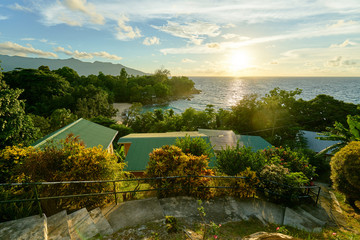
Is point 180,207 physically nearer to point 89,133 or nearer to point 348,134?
point 89,133

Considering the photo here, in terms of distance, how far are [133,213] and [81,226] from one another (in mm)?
1410

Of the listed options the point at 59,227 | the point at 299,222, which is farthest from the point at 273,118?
the point at 59,227

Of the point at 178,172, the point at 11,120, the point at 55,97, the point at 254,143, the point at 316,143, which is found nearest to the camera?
the point at 178,172

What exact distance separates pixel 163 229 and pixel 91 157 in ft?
10.6

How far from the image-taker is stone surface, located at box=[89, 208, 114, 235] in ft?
14.8

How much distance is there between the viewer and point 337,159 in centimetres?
936

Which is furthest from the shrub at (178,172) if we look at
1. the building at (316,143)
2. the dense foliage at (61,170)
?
the building at (316,143)

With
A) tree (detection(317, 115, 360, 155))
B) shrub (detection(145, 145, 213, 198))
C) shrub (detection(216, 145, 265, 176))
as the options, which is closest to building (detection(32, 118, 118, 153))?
shrub (detection(145, 145, 213, 198))

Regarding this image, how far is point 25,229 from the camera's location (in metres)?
3.97

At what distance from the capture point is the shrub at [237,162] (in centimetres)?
812

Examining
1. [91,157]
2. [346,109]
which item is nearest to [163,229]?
[91,157]

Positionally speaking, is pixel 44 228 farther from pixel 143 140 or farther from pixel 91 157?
pixel 143 140

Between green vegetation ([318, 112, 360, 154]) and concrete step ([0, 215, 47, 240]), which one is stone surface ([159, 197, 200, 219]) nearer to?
concrete step ([0, 215, 47, 240])

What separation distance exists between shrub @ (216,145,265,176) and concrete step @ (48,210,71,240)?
21.1 feet
